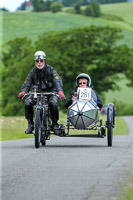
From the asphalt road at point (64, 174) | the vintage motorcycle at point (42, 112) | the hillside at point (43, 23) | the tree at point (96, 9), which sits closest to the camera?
the asphalt road at point (64, 174)

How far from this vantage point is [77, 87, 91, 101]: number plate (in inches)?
513

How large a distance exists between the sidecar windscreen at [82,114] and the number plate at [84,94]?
0.09 metres

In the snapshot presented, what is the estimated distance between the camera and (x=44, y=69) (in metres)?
A: 13.1

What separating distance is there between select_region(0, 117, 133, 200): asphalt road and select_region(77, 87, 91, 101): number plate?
1890 millimetres

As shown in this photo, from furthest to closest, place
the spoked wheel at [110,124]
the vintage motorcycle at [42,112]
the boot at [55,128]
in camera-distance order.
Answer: the boot at [55,128] < the spoked wheel at [110,124] < the vintage motorcycle at [42,112]

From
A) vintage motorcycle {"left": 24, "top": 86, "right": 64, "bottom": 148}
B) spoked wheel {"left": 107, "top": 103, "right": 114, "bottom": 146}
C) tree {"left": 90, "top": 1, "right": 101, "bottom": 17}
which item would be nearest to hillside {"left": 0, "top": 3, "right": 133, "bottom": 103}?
tree {"left": 90, "top": 1, "right": 101, "bottom": 17}

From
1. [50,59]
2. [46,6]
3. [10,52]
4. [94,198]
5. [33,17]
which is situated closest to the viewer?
[94,198]

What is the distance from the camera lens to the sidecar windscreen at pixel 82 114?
42.2 ft

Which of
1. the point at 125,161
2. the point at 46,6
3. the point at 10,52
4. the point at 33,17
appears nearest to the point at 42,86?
the point at 125,161

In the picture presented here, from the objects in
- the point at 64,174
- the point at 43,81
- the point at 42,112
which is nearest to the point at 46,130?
the point at 42,112

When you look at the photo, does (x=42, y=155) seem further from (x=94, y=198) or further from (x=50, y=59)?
(x=50, y=59)

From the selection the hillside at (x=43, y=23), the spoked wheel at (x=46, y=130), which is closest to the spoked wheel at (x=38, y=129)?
the spoked wheel at (x=46, y=130)

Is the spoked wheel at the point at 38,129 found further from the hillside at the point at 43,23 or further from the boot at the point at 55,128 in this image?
A: the hillside at the point at 43,23

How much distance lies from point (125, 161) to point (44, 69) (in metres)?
4.08
